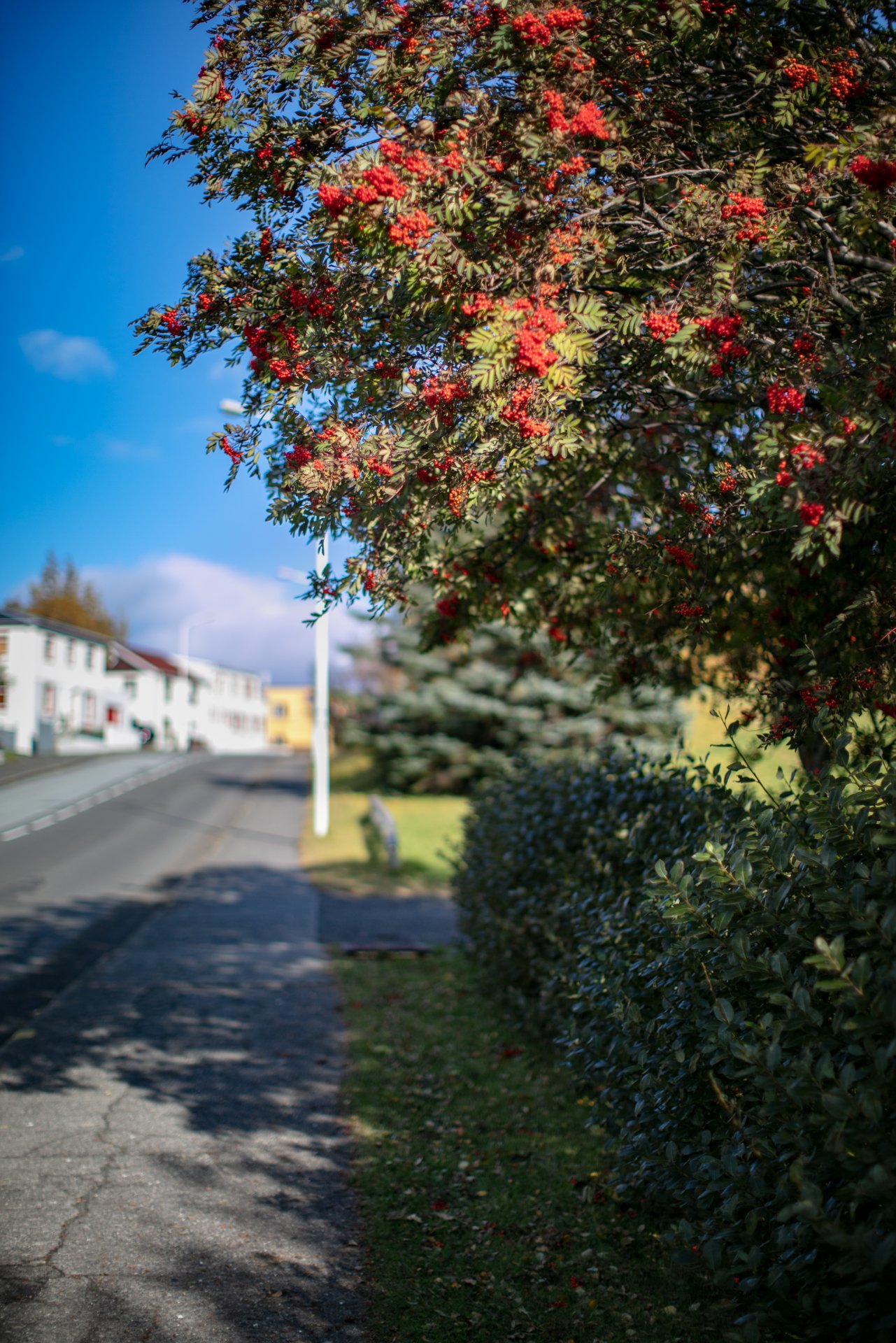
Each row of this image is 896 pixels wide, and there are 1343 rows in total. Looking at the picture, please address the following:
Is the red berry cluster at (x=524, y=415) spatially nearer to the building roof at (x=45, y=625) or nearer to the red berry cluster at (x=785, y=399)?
the red berry cluster at (x=785, y=399)

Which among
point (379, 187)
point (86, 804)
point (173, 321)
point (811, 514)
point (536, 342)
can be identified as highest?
point (379, 187)

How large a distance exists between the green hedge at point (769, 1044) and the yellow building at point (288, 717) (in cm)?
8829

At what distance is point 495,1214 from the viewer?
4.50 meters

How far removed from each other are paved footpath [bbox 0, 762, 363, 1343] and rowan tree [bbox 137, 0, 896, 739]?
9.87 feet

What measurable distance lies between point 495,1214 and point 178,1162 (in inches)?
70.6

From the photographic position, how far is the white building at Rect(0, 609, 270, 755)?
45750 mm

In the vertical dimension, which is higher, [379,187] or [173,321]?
[379,187]

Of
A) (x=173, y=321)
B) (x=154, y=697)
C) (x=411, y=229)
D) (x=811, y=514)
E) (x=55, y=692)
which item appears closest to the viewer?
(x=811, y=514)

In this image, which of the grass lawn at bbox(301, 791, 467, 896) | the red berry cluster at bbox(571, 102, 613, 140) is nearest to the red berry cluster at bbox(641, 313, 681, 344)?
the red berry cluster at bbox(571, 102, 613, 140)

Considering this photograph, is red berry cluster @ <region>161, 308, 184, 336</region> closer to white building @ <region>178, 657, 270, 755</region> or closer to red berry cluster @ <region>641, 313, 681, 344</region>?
red berry cluster @ <region>641, 313, 681, 344</region>

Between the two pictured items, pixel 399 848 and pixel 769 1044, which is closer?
pixel 769 1044

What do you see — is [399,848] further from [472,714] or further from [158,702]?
[158,702]

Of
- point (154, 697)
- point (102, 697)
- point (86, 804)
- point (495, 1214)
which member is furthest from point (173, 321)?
point (154, 697)

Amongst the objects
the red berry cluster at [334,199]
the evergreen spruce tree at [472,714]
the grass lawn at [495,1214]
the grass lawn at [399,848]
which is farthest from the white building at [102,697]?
the red berry cluster at [334,199]
